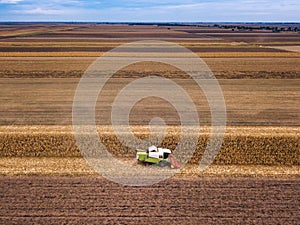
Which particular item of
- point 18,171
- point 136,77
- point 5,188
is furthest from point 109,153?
point 136,77

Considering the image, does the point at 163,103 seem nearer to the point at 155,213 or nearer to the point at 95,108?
the point at 95,108

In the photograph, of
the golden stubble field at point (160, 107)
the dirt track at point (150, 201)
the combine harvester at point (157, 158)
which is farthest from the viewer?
the golden stubble field at point (160, 107)

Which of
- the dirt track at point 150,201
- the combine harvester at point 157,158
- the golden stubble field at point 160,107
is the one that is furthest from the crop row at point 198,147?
Answer: the dirt track at point 150,201

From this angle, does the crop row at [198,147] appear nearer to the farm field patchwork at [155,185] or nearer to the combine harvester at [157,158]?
the farm field patchwork at [155,185]

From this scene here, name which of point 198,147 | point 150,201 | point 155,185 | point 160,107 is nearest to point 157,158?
point 155,185

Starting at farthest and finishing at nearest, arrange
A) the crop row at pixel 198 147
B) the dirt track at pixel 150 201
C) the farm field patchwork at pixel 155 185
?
the crop row at pixel 198 147, the farm field patchwork at pixel 155 185, the dirt track at pixel 150 201

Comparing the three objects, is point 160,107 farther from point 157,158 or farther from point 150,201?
point 150,201
